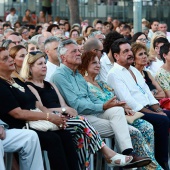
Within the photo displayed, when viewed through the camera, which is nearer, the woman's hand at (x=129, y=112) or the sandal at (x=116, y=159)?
the sandal at (x=116, y=159)

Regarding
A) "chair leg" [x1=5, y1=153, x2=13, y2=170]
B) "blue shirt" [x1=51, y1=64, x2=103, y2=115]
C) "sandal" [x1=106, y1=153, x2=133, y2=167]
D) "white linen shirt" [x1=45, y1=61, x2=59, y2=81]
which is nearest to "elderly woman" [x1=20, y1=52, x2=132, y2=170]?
"sandal" [x1=106, y1=153, x2=133, y2=167]

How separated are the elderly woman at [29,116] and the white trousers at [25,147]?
25cm

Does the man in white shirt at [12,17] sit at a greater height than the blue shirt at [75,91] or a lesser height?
lesser

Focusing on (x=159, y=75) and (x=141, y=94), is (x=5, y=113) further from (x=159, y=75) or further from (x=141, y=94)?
(x=159, y=75)

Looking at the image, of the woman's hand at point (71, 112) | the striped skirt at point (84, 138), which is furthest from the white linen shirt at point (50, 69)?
the striped skirt at point (84, 138)

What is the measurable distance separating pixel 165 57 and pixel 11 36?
10.6ft

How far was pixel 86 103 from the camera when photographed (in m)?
9.15

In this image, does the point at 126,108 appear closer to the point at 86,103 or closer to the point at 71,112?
the point at 86,103

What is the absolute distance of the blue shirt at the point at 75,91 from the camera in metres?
9.16

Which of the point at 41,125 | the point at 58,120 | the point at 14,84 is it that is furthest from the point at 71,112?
the point at 14,84

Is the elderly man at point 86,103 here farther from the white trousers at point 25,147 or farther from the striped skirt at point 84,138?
the white trousers at point 25,147

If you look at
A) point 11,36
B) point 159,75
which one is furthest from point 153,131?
point 11,36

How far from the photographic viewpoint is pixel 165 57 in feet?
39.0

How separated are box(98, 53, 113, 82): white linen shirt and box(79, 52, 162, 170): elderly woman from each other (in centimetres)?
89
